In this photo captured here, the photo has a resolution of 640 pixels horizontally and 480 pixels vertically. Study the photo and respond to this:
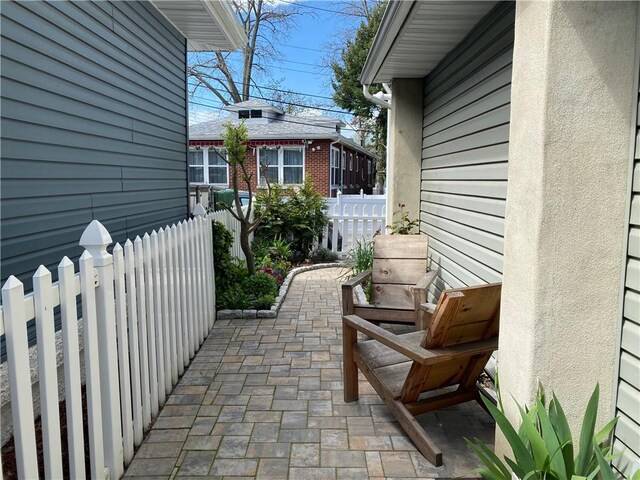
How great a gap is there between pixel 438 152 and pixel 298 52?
890 inches

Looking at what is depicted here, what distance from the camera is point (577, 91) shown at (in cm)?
180

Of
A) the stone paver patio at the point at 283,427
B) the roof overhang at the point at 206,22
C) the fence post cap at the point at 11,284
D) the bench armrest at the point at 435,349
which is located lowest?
the stone paver patio at the point at 283,427

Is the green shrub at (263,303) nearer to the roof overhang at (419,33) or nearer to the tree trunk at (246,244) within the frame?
the tree trunk at (246,244)

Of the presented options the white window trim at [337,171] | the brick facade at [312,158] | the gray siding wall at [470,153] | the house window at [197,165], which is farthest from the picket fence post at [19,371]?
the house window at [197,165]

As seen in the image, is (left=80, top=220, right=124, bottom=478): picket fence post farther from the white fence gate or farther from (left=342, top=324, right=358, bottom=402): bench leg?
the white fence gate

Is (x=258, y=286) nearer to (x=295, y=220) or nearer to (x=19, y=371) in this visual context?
(x=295, y=220)

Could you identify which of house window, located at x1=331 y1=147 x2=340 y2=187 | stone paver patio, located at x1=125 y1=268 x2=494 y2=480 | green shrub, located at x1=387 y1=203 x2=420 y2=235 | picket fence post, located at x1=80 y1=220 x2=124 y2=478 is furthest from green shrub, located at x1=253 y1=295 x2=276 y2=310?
house window, located at x1=331 y1=147 x2=340 y2=187

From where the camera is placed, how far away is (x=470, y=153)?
3.75 m

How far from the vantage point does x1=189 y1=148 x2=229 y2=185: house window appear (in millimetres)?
18141

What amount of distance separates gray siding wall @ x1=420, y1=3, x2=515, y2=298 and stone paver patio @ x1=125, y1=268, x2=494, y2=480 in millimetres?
1240

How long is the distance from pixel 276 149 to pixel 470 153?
14.2 metres

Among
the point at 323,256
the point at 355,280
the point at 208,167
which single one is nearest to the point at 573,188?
the point at 355,280

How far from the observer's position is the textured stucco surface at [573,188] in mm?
1779

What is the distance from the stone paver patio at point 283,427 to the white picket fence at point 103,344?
0.68 feet
